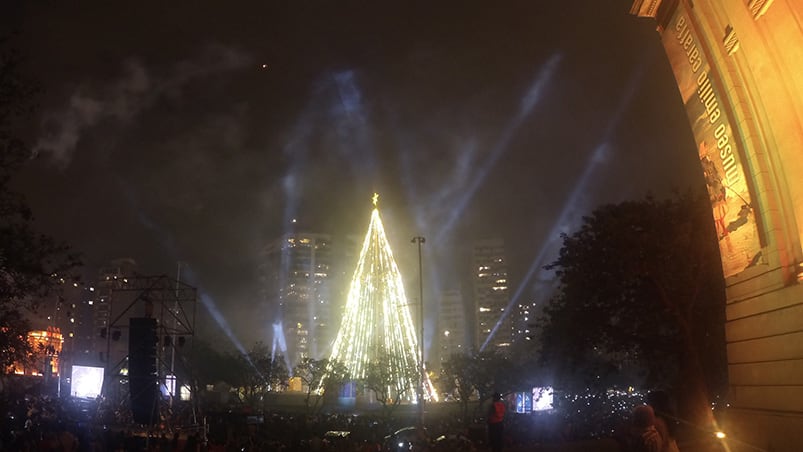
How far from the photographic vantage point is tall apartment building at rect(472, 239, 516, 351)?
17575 cm

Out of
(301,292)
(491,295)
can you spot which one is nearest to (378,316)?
(301,292)

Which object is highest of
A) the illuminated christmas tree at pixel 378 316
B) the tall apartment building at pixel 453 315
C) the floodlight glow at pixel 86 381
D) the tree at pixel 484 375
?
the tall apartment building at pixel 453 315

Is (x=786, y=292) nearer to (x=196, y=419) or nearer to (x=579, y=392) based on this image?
(x=196, y=419)

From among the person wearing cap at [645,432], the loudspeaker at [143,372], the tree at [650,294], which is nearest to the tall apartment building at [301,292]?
the loudspeaker at [143,372]

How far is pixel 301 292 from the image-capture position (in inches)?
5945

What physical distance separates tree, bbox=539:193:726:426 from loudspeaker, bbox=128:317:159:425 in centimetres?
1837

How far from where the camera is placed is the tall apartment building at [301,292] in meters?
144

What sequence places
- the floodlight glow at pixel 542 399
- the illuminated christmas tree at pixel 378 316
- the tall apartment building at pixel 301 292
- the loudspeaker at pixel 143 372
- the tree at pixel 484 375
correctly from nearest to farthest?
the loudspeaker at pixel 143 372
the floodlight glow at pixel 542 399
the illuminated christmas tree at pixel 378 316
the tree at pixel 484 375
the tall apartment building at pixel 301 292

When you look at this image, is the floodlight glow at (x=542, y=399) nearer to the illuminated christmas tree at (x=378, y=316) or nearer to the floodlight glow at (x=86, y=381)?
the illuminated christmas tree at (x=378, y=316)

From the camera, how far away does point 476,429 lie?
22875 millimetres

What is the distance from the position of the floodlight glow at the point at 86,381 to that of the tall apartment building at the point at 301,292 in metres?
101

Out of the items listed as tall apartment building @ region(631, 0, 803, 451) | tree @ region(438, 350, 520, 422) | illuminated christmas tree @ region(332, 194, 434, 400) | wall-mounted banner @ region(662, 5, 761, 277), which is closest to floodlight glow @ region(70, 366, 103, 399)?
illuminated christmas tree @ region(332, 194, 434, 400)

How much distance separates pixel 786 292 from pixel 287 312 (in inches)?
5524

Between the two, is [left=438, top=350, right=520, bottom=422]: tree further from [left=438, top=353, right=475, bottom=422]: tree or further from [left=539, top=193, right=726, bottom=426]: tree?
[left=539, top=193, right=726, bottom=426]: tree
